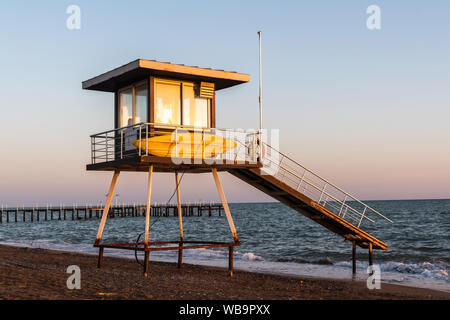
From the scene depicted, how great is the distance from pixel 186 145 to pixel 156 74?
2.57 m

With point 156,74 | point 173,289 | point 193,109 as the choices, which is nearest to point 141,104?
point 156,74

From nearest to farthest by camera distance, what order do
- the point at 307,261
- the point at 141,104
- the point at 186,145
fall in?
1. the point at 186,145
2. the point at 141,104
3. the point at 307,261

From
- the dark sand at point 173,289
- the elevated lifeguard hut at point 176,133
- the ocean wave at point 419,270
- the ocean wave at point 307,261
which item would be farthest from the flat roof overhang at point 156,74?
the ocean wave at point 307,261

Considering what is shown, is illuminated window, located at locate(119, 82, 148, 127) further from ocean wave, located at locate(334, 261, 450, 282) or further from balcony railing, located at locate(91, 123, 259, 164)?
ocean wave, located at locate(334, 261, 450, 282)

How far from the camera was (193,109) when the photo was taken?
675 inches

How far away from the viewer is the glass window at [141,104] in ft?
54.7

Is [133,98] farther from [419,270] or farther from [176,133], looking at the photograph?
[419,270]

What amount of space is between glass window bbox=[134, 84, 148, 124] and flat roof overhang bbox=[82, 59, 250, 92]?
1.31 feet

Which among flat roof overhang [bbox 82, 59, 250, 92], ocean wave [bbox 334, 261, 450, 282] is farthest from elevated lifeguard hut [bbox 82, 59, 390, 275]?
ocean wave [bbox 334, 261, 450, 282]

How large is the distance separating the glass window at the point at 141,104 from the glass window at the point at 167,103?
0.43m

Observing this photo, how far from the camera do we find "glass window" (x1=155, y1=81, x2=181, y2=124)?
1647cm

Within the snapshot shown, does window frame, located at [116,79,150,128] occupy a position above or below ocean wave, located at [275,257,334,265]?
above

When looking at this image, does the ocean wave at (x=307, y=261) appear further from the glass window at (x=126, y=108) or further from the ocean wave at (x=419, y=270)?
the glass window at (x=126, y=108)
